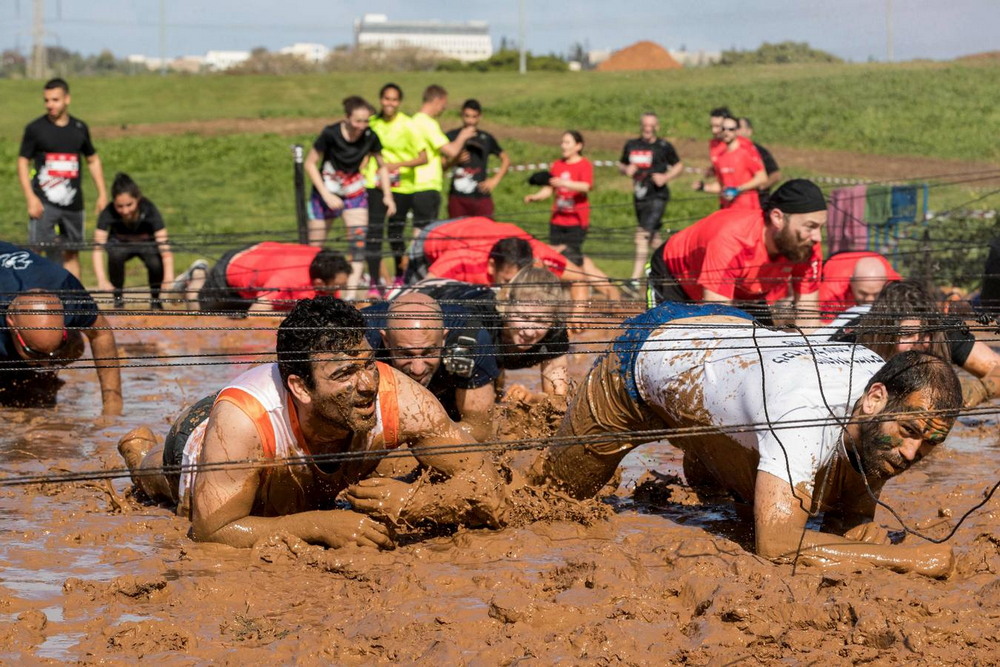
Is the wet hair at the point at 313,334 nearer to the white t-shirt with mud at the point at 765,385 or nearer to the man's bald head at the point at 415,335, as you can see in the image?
the man's bald head at the point at 415,335

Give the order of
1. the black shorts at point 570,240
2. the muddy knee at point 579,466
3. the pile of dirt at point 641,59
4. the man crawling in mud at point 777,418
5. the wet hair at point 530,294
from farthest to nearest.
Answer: the pile of dirt at point 641,59
the black shorts at point 570,240
the wet hair at point 530,294
the muddy knee at point 579,466
the man crawling in mud at point 777,418

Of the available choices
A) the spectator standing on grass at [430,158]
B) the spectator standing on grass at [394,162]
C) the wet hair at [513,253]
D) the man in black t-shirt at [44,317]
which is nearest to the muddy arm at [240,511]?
the man in black t-shirt at [44,317]

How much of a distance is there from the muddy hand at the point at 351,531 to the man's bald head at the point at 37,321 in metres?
2.44

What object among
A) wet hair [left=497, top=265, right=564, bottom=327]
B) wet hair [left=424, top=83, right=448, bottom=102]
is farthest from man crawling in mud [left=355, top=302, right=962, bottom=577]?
wet hair [left=424, top=83, right=448, bottom=102]

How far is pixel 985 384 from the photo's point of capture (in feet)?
25.2

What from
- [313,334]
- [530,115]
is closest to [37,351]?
[313,334]

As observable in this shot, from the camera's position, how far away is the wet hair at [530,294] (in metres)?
6.48

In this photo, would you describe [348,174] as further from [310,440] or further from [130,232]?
[310,440]

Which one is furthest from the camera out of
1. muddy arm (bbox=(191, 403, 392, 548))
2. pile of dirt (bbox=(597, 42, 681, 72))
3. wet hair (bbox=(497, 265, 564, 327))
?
pile of dirt (bbox=(597, 42, 681, 72))

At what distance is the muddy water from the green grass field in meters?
10.7

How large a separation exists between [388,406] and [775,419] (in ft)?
4.97

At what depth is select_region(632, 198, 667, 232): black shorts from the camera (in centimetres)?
1408

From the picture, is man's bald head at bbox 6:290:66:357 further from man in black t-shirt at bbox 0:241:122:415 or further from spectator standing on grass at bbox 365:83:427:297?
spectator standing on grass at bbox 365:83:427:297

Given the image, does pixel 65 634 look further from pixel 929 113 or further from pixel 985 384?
pixel 929 113
